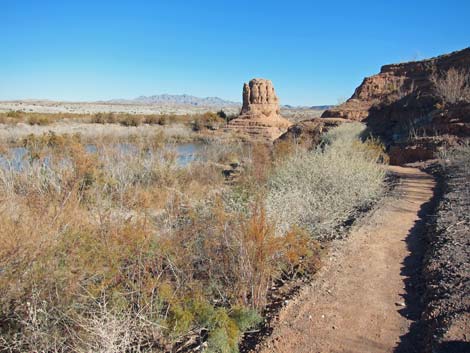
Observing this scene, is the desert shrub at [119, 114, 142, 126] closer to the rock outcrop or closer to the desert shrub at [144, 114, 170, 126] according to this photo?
the desert shrub at [144, 114, 170, 126]

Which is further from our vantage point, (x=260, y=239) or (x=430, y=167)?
(x=430, y=167)

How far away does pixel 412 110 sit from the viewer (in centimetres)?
2089

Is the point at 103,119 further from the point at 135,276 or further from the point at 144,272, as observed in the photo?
the point at 144,272

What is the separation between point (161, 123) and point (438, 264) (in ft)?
175

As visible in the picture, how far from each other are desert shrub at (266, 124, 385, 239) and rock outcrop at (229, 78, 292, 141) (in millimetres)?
34008

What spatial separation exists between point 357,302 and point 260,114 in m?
46.7

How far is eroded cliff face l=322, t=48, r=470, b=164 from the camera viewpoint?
48.4 feet

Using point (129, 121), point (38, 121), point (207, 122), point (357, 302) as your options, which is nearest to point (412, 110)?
point (357, 302)

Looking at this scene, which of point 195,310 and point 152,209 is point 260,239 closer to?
point 195,310

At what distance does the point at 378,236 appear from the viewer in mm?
5918

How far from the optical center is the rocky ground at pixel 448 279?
10.2ft

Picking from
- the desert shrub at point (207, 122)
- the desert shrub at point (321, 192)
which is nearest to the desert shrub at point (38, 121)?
the desert shrub at point (207, 122)

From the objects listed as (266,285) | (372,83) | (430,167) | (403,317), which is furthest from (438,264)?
(372,83)

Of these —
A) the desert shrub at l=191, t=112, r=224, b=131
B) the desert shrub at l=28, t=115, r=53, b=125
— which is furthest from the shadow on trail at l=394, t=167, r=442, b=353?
the desert shrub at l=191, t=112, r=224, b=131
